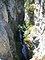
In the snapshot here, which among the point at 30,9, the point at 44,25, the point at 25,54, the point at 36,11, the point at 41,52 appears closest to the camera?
the point at 41,52

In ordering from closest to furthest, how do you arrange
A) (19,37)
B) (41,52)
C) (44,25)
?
1. (41,52)
2. (44,25)
3. (19,37)

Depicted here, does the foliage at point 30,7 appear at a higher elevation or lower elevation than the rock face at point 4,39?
higher

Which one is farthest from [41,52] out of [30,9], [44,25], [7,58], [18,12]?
[18,12]

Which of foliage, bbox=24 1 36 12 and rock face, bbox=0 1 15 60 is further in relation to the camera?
foliage, bbox=24 1 36 12

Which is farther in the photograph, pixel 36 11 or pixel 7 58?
pixel 36 11

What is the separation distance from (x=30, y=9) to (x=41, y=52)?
5.15 metres

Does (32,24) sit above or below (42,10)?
below

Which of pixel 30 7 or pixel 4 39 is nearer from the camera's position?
pixel 4 39

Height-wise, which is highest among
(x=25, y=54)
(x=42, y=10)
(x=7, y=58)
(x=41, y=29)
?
(x=42, y=10)

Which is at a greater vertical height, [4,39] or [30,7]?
[30,7]

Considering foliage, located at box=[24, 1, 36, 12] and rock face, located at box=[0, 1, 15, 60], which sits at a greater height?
foliage, located at box=[24, 1, 36, 12]

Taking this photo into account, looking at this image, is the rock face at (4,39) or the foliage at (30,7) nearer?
the rock face at (4,39)

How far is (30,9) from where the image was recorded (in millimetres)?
16922

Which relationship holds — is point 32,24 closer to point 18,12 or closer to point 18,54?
point 18,54
